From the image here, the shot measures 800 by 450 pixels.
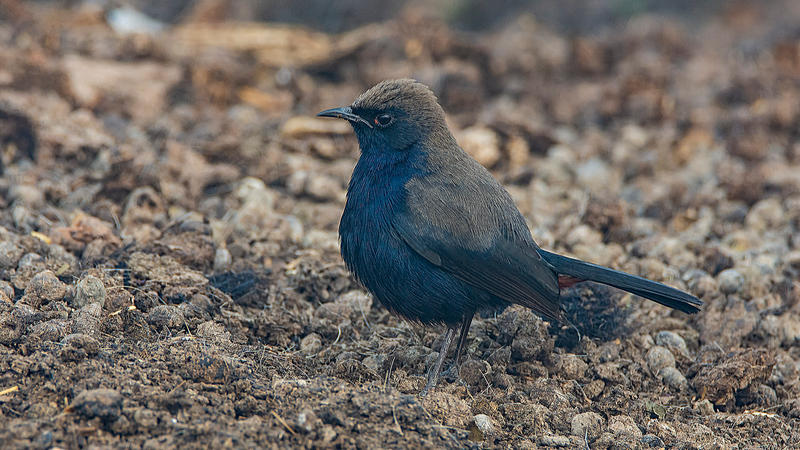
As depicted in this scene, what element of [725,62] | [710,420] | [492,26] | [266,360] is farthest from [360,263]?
[492,26]

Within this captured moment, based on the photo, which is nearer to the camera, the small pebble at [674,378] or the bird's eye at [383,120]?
the small pebble at [674,378]

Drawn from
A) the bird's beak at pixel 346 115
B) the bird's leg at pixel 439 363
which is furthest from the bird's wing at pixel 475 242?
the bird's beak at pixel 346 115

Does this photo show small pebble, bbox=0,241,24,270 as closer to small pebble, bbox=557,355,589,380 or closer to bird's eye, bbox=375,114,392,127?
bird's eye, bbox=375,114,392,127

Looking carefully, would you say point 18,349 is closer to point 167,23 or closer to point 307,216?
point 307,216

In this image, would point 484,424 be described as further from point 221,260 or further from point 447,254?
point 221,260

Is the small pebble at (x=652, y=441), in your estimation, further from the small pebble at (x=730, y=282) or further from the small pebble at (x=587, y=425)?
the small pebble at (x=730, y=282)

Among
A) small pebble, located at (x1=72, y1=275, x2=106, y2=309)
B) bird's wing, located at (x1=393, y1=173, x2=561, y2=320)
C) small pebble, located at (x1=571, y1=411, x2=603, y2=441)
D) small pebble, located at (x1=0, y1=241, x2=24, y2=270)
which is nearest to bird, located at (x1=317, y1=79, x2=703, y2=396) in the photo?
bird's wing, located at (x1=393, y1=173, x2=561, y2=320)
